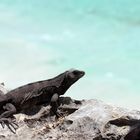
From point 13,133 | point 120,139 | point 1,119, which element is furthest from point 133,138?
point 1,119

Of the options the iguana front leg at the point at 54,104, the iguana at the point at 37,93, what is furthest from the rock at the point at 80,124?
the iguana at the point at 37,93

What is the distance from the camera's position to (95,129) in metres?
9.85

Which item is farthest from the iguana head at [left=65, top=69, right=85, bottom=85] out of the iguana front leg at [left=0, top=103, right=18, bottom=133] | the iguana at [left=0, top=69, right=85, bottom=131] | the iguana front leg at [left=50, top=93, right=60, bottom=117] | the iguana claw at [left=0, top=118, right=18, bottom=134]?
the iguana claw at [left=0, top=118, right=18, bottom=134]

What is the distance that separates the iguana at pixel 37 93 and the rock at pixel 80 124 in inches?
26.8

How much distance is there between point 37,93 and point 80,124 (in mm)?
2518

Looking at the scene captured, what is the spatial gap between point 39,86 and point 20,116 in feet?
Answer: 5.24

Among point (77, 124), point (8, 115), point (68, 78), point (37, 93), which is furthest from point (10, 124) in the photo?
point (68, 78)

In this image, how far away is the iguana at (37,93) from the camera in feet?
39.0

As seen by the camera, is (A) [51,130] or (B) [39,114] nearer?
(A) [51,130]

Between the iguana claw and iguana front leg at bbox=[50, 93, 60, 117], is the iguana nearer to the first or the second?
iguana front leg at bbox=[50, 93, 60, 117]

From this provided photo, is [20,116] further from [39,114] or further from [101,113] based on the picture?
[101,113]

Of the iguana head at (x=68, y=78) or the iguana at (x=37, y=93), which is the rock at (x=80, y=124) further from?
the iguana head at (x=68, y=78)

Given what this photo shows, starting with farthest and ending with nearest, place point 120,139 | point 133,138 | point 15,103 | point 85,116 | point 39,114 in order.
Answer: point 15,103 → point 39,114 → point 85,116 → point 120,139 → point 133,138

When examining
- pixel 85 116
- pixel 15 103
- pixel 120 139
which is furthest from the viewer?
pixel 15 103
